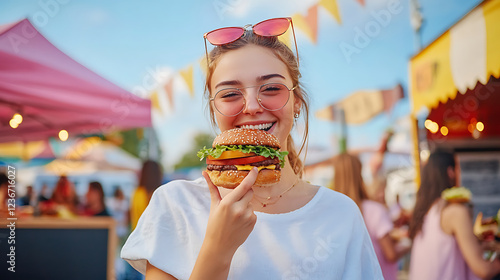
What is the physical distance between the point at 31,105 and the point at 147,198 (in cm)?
198

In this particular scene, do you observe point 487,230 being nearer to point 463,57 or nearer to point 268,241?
point 463,57

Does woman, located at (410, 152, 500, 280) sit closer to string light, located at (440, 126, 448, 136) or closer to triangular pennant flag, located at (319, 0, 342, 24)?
string light, located at (440, 126, 448, 136)

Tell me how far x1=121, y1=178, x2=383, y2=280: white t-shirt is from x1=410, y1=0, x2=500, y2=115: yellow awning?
2.78 metres

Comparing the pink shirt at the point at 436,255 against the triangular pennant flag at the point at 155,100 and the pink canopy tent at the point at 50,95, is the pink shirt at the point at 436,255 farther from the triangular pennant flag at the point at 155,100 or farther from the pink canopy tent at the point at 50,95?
the triangular pennant flag at the point at 155,100

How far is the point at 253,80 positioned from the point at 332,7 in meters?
3.52

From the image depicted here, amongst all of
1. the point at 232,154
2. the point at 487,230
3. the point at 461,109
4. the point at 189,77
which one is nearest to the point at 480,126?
the point at 461,109

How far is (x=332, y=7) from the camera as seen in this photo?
→ 468 cm

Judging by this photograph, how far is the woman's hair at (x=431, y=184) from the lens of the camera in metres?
4.00

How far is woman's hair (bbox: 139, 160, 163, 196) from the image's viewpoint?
17.9ft

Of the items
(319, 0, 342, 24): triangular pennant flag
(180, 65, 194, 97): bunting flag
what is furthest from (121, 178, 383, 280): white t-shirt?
(180, 65, 194, 97): bunting flag

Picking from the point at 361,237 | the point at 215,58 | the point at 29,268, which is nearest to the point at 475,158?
the point at 361,237

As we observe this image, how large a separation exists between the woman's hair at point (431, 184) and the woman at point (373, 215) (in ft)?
1.09

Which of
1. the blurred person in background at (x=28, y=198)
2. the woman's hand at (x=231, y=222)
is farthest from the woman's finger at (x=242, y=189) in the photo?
the blurred person in background at (x=28, y=198)

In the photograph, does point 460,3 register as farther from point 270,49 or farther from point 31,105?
point 31,105
